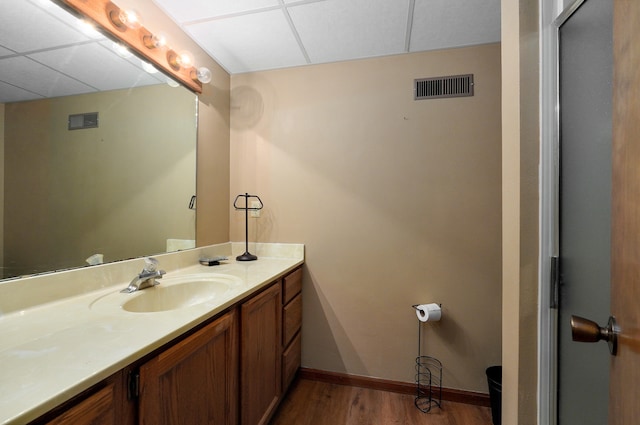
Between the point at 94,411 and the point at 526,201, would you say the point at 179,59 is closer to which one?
the point at 94,411

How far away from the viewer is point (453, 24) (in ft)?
5.01

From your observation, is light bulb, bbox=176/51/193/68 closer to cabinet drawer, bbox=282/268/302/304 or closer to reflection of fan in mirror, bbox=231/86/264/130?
reflection of fan in mirror, bbox=231/86/264/130

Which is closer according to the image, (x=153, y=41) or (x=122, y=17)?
(x=122, y=17)

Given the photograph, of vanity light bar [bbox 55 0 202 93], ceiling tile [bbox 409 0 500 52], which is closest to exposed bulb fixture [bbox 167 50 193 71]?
vanity light bar [bbox 55 0 202 93]

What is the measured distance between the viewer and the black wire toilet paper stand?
172cm

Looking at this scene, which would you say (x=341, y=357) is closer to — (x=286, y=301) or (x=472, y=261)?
(x=286, y=301)

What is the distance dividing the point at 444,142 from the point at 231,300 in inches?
64.4

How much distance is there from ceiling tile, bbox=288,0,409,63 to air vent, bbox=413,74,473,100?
11.4 inches

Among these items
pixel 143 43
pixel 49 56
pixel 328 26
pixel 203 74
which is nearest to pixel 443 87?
pixel 328 26

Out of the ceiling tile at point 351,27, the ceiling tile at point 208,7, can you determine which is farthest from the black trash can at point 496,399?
the ceiling tile at point 208,7

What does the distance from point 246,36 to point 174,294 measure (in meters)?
1.62

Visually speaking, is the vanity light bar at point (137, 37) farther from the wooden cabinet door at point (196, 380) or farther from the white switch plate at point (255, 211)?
the wooden cabinet door at point (196, 380)

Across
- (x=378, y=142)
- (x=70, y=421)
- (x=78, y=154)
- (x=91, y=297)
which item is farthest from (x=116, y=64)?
(x=378, y=142)

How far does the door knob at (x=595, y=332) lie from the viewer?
0.55 meters
